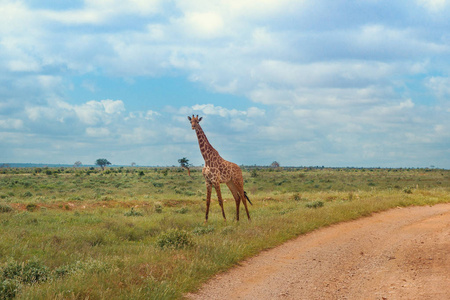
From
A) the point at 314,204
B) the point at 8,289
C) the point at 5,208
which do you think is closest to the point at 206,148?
the point at 314,204

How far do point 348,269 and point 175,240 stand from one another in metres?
4.61

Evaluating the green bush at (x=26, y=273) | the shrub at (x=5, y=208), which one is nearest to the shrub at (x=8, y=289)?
the green bush at (x=26, y=273)

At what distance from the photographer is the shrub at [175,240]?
10.7 metres

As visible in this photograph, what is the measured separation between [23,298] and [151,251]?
13.4 ft

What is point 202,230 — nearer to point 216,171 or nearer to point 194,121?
point 216,171

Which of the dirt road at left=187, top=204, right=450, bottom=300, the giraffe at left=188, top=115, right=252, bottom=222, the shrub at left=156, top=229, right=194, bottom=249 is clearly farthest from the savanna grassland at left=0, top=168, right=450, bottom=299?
the giraffe at left=188, top=115, right=252, bottom=222

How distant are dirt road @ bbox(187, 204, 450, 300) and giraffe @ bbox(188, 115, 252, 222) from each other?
4054mm

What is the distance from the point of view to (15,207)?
21.2m

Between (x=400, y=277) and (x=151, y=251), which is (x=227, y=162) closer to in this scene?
(x=151, y=251)

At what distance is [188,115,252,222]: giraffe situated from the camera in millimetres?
15766

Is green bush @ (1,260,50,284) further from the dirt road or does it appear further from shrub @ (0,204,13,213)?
shrub @ (0,204,13,213)

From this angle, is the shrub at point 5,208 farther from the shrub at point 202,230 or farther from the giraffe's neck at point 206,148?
the shrub at point 202,230

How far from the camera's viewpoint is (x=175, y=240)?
10.9 m

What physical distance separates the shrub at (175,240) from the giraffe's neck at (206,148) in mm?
5311
